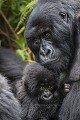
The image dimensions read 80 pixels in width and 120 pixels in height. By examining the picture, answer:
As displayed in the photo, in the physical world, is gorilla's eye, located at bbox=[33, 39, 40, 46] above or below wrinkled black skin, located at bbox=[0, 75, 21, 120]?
below

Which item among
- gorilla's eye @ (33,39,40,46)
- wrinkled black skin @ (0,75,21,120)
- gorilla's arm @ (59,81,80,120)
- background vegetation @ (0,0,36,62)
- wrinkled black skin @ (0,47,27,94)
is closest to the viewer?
wrinkled black skin @ (0,75,21,120)

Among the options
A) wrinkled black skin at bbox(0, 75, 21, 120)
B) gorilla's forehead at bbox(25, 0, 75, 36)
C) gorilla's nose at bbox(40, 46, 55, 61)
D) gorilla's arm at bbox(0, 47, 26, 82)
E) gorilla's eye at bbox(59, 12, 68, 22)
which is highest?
wrinkled black skin at bbox(0, 75, 21, 120)

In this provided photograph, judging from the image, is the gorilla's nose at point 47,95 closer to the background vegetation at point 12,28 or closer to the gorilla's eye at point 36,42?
the gorilla's eye at point 36,42

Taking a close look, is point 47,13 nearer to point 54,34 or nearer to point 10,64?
point 54,34

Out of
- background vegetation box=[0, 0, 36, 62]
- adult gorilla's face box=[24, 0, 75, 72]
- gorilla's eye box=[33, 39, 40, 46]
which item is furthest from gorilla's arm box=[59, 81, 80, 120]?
background vegetation box=[0, 0, 36, 62]

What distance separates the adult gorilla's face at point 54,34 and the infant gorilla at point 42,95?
0.09 m

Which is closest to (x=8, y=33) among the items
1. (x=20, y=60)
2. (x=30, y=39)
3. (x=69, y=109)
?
(x=20, y=60)

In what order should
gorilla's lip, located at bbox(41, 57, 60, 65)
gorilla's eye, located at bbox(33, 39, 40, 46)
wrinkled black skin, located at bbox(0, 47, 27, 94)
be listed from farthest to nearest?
wrinkled black skin, located at bbox(0, 47, 27, 94), gorilla's eye, located at bbox(33, 39, 40, 46), gorilla's lip, located at bbox(41, 57, 60, 65)

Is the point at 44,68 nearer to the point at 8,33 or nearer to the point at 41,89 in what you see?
the point at 41,89

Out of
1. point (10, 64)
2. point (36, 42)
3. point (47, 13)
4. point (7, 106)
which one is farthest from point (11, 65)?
point (7, 106)

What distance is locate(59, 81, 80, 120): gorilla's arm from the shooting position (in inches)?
124

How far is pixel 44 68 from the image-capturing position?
3334 millimetres

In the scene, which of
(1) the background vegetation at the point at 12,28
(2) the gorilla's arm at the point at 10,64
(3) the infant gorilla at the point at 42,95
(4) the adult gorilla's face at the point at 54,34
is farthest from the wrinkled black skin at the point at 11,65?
(4) the adult gorilla's face at the point at 54,34

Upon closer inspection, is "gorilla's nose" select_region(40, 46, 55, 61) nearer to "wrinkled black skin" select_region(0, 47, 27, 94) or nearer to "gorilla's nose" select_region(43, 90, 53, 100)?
"gorilla's nose" select_region(43, 90, 53, 100)
